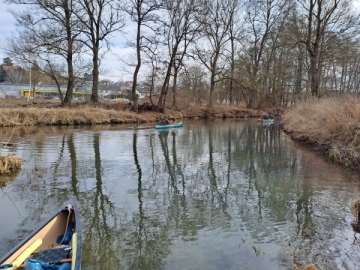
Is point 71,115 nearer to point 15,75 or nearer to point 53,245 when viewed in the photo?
point 53,245

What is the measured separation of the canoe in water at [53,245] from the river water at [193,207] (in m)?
0.54

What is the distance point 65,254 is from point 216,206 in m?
3.71

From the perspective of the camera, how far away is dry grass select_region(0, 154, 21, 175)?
8961mm

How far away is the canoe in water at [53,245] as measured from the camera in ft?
10.9

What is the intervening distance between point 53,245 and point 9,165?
240 inches

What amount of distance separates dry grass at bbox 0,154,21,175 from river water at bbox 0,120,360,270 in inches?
12.0

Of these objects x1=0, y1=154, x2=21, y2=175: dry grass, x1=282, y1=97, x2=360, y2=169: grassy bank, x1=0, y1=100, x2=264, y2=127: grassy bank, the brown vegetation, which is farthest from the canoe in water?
x1=0, y1=100, x2=264, y2=127: grassy bank

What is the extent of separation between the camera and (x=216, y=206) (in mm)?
6734

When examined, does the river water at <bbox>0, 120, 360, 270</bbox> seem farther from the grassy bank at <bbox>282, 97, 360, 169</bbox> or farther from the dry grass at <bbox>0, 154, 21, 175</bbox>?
the grassy bank at <bbox>282, 97, 360, 169</bbox>

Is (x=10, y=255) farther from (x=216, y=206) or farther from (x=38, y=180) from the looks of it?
(x=38, y=180)

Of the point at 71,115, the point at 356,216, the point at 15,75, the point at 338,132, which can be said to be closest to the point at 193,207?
the point at 356,216

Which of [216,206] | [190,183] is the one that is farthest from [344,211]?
[190,183]

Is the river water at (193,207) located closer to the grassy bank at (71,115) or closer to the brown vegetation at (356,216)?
the brown vegetation at (356,216)

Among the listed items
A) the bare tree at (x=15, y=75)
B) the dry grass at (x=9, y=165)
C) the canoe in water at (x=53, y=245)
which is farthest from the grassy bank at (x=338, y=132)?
the bare tree at (x=15, y=75)
